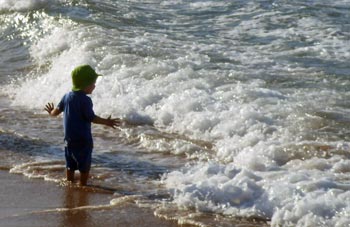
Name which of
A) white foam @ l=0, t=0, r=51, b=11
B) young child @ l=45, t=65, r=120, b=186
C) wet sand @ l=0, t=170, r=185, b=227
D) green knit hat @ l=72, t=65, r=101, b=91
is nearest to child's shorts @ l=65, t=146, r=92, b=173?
young child @ l=45, t=65, r=120, b=186

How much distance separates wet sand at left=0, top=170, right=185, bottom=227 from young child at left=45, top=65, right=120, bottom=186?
0.78 feet

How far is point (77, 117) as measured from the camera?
24.4 feet

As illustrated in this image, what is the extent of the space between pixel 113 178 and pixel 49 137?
188 centimetres

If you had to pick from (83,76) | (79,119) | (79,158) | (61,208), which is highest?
(83,76)

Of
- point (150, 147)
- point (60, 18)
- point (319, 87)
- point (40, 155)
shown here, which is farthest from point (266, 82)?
point (60, 18)

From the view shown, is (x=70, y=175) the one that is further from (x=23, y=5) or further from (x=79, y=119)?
(x=23, y=5)

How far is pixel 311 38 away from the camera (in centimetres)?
1411

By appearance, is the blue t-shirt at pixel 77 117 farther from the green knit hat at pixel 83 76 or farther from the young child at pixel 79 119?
the green knit hat at pixel 83 76

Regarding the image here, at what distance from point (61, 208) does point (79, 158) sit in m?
0.81

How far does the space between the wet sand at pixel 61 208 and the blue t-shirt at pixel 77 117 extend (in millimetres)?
473

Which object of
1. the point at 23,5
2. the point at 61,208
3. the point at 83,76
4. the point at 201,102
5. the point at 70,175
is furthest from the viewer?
the point at 23,5

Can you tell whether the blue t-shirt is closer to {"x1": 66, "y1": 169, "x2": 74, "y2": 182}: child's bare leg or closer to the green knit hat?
the green knit hat

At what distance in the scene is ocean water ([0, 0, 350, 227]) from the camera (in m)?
6.76

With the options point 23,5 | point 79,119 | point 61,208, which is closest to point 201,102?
point 79,119
